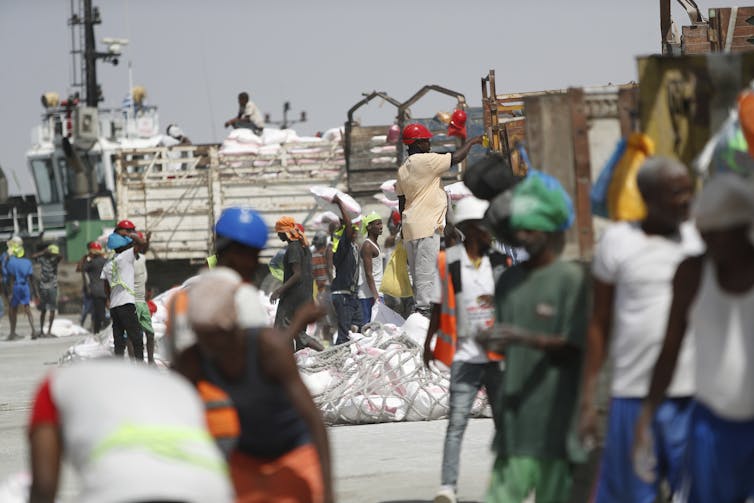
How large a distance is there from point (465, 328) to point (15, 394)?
9.06 meters

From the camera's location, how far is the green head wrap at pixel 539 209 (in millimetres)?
5164

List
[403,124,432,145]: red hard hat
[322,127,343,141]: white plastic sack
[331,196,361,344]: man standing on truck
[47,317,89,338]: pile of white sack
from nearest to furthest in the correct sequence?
[403,124,432,145]: red hard hat
[331,196,361,344]: man standing on truck
[322,127,343,141]: white plastic sack
[47,317,89,338]: pile of white sack

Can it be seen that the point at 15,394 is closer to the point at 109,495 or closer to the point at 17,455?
the point at 17,455

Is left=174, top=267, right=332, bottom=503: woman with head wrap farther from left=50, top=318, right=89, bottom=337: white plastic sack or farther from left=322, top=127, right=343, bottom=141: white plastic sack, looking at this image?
left=50, top=318, right=89, bottom=337: white plastic sack

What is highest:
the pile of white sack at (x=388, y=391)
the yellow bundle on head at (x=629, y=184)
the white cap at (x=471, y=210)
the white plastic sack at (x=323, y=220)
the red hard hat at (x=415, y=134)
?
the red hard hat at (x=415, y=134)

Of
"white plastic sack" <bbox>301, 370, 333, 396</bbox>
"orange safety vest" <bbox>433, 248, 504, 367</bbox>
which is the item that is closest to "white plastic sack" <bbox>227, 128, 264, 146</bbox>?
"white plastic sack" <bbox>301, 370, 333, 396</bbox>

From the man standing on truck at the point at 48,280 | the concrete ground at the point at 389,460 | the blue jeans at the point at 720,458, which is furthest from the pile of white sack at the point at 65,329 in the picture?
the blue jeans at the point at 720,458

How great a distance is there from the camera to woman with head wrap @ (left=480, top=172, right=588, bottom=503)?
502cm

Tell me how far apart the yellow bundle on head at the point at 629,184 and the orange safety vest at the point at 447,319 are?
182 cm

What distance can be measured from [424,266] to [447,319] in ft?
17.0

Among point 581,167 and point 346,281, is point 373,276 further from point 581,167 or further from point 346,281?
point 581,167

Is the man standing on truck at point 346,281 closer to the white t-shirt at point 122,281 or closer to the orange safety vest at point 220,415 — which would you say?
the white t-shirt at point 122,281

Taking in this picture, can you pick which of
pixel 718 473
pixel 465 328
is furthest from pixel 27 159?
pixel 718 473

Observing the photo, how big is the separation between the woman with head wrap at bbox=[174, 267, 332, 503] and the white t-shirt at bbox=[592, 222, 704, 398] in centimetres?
109
